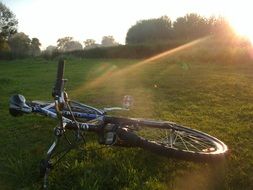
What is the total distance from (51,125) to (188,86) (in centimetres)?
717

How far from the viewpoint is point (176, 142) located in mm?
6609

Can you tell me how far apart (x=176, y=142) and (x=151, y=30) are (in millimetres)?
53504

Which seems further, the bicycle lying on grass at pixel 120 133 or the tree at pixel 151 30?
the tree at pixel 151 30

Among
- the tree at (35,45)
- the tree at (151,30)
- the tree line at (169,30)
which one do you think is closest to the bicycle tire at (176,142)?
the tree line at (169,30)

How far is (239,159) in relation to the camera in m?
6.46

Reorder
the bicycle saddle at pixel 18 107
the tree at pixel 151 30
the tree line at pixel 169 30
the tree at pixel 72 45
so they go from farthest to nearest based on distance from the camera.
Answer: the tree at pixel 72 45, the tree at pixel 151 30, the tree line at pixel 169 30, the bicycle saddle at pixel 18 107

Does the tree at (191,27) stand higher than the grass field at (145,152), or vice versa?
the tree at (191,27)

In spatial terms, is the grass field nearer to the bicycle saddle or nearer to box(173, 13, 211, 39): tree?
the bicycle saddle

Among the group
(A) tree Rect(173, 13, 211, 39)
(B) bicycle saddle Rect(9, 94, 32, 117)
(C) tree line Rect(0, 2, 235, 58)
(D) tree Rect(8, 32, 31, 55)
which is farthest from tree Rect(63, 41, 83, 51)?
(B) bicycle saddle Rect(9, 94, 32, 117)

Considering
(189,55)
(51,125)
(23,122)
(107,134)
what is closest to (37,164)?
(107,134)

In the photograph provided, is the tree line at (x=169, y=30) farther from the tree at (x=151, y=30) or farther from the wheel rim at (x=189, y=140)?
the wheel rim at (x=189, y=140)

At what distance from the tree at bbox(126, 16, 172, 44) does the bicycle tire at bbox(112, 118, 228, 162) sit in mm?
49520

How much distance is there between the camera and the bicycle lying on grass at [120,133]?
5559mm

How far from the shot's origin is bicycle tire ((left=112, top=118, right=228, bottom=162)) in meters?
5.57
